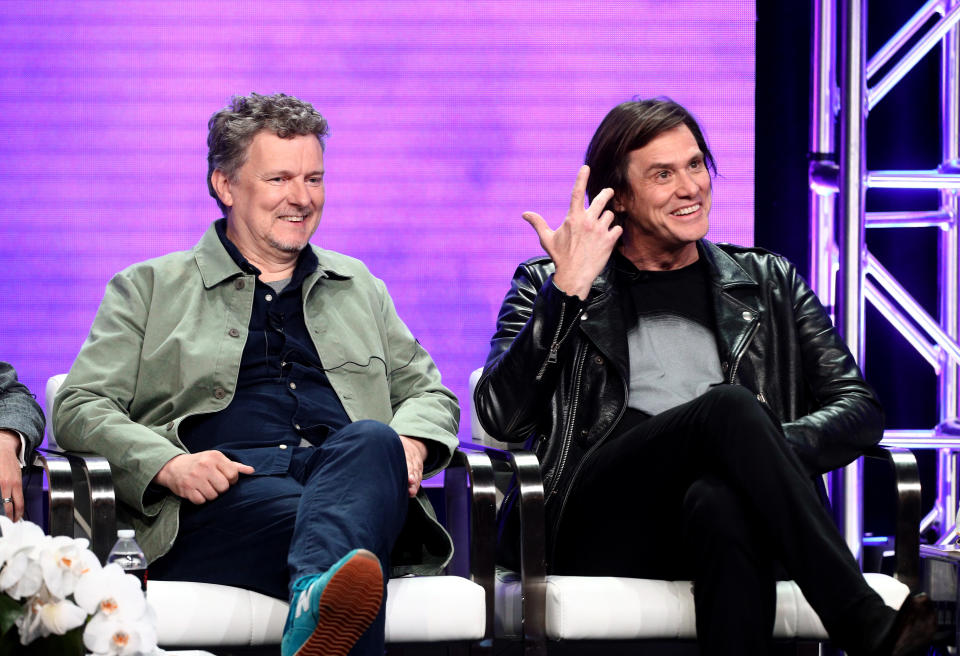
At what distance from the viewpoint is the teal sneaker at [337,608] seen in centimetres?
192

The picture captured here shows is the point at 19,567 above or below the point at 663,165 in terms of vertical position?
below

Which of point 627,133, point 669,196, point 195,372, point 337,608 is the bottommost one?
point 337,608

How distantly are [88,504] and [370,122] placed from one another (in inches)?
65.1

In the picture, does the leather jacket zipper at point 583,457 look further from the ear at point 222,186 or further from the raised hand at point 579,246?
the ear at point 222,186

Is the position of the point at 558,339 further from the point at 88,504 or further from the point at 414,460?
the point at 88,504

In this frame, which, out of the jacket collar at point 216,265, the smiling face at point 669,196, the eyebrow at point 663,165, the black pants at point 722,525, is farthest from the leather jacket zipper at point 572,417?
the jacket collar at point 216,265

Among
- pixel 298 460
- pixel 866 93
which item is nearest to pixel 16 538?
pixel 298 460

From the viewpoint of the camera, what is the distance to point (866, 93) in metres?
3.68

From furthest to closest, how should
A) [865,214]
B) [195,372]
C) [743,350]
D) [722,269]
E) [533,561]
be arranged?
1. [865,214]
2. [722,269]
3. [743,350]
4. [195,372]
5. [533,561]

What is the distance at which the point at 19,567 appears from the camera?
1.33 metres

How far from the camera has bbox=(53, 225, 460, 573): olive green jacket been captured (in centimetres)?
265

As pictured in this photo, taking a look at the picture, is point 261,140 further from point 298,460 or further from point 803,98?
point 803,98

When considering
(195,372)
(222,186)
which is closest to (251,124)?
(222,186)

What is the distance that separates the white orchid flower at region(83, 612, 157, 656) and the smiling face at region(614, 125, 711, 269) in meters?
1.90
